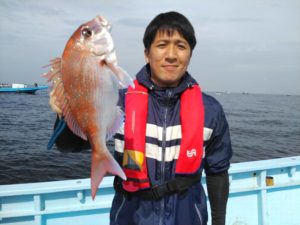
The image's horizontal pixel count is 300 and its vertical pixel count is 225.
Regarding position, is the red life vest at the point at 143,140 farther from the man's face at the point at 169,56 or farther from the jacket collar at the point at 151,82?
the man's face at the point at 169,56

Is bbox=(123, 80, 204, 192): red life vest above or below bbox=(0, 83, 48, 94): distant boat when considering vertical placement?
below

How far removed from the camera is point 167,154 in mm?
2371

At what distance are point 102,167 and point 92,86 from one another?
499mm

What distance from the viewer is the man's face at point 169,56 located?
2311mm

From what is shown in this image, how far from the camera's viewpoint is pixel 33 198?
3.79 m

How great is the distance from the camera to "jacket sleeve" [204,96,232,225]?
254 cm

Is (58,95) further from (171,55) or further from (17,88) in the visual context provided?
(17,88)

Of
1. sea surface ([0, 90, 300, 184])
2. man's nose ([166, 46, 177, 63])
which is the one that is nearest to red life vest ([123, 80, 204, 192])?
man's nose ([166, 46, 177, 63])

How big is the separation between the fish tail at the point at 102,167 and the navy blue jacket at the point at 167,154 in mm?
553

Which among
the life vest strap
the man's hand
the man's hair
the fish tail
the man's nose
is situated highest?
the man's hair

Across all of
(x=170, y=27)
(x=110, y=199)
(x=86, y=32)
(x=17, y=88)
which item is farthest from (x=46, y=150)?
(x=17, y=88)

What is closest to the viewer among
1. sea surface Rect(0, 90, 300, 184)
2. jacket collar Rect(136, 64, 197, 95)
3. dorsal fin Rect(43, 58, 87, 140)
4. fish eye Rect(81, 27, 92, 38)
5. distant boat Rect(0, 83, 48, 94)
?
fish eye Rect(81, 27, 92, 38)

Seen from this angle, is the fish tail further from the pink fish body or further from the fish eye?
the fish eye

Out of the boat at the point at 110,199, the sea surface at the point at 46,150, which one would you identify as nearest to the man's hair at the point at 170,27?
the boat at the point at 110,199
